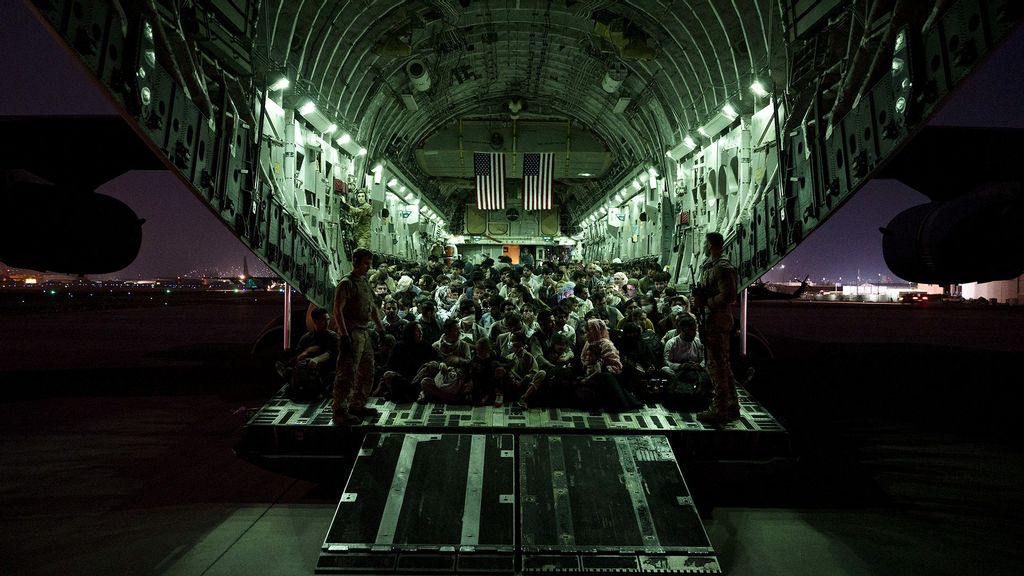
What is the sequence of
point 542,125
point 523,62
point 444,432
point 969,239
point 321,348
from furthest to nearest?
point 542,125 < point 523,62 < point 321,348 < point 444,432 < point 969,239

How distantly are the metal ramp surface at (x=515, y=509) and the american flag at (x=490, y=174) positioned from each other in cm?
2734

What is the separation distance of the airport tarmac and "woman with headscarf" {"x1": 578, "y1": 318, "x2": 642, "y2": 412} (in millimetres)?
1147

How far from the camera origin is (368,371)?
20.5 feet

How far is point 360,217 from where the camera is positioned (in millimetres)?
20047

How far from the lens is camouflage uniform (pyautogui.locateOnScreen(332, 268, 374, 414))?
6.04m

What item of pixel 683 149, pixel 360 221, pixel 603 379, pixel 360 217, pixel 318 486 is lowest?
Answer: pixel 318 486

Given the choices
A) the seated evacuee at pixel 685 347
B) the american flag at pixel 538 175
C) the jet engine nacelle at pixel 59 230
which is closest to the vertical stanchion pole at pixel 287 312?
the jet engine nacelle at pixel 59 230

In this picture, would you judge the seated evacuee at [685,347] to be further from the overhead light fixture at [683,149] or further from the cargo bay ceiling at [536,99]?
the overhead light fixture at [683,149]

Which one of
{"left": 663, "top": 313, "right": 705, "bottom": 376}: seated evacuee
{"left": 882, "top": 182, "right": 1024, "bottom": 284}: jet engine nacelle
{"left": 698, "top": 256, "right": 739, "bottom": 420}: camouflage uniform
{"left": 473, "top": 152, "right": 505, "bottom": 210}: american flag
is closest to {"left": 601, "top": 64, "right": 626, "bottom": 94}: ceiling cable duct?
{"left": 473, "top": 152, "right": 505, "bottom": 210}: american flag

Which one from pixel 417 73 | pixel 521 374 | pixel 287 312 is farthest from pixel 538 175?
pixel 521 374

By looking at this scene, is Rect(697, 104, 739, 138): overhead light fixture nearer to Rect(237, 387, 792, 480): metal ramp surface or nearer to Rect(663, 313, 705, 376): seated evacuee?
Rect(663, 313, 705, 376): seated evacuee

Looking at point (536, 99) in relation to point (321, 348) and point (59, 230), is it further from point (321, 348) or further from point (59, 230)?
point (59, 230)

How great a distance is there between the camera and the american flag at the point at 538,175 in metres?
31.8

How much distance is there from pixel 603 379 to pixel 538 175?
26.7 metres
